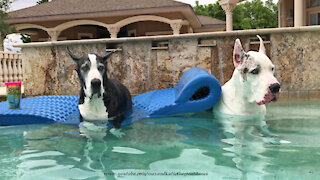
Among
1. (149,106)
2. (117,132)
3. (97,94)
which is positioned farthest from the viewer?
(149,106)

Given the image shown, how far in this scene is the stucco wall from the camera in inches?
314

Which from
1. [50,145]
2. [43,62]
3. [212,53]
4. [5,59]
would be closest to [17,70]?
[5,59]

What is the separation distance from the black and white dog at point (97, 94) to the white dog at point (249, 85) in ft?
6.69

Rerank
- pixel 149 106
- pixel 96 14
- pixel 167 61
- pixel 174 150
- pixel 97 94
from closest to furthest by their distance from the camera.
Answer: pixel 174 150 → pixel 97 94 → pixel 149 106 → pixel 167 61 → pixel 96 14

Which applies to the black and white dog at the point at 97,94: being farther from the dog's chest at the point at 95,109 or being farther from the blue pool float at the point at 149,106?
Answer: the blue pool float at the point at 149,106

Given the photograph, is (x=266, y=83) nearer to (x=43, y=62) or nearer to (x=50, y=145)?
(x=50, y=145)

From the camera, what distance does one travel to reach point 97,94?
552 centimetres

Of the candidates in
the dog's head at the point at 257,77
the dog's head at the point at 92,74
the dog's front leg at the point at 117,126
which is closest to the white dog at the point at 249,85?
the dog's head at the point at 257,77

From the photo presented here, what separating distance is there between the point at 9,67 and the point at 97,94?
36.0 ft

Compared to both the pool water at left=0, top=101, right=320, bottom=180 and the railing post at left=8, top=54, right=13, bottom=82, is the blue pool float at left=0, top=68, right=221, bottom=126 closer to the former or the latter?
the pool water at left=0, top=101, right=320, bottom=180

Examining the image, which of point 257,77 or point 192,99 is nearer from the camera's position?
point 257,77

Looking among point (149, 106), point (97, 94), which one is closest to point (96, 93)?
point (97, 94)

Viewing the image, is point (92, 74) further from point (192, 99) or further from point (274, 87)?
point (274, 87)

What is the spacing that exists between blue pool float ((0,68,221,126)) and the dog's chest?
0.38 m
